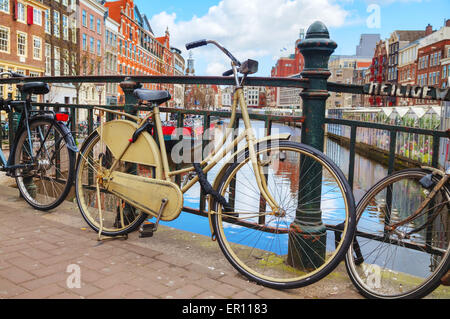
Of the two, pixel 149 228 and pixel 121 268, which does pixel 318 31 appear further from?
pixel 121 268

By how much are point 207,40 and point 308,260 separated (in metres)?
1.68

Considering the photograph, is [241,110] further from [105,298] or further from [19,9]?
[19,9]

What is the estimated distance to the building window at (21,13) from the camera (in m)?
30.3

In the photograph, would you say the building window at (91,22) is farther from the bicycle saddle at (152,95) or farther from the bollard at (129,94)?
the bicycle saddle at (152,95)

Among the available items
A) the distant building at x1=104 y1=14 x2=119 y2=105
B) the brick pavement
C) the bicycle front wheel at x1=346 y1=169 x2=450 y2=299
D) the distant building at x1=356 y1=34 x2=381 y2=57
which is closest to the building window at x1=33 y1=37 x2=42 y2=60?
the distant building at x1=104 y1=14 x2=119 y2=105

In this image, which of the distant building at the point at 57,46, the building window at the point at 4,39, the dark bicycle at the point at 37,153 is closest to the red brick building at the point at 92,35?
the distant building at the point at 57,46

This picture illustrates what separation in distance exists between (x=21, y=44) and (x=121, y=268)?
109ft

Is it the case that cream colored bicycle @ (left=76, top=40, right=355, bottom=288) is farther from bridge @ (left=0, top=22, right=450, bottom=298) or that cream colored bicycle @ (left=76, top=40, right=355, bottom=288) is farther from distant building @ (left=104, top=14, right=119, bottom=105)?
distant building @ (left=104, top=14, right=119, bottom=105)

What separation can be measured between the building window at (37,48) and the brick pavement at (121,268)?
33.0 metres

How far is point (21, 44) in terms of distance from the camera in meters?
30.7

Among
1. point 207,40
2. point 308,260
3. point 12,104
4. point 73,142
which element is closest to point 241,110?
point 207,40

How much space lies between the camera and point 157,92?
3068mm

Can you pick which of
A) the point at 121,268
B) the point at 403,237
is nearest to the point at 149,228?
the point at 121,268
